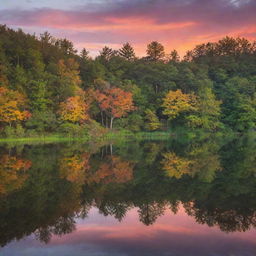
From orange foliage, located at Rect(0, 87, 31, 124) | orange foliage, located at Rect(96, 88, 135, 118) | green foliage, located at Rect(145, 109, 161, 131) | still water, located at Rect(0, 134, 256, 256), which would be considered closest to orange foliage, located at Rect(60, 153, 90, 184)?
still water, located at Rect(0, 134, 256, 256)

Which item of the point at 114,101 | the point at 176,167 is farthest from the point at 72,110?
the point at 176,167

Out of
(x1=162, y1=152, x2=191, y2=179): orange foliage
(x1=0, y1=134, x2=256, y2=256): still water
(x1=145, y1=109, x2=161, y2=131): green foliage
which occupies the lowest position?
(x1=0, y1=134, x2=256, y2=256): still water

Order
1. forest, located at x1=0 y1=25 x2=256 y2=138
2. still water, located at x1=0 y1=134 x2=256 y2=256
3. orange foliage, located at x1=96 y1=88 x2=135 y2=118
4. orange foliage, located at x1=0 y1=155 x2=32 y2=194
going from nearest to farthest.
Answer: still water, located at x1=0 y1=134 x2=256 y2=256 < orange foliage, located at x1=0 y1=155 x2=32 y2=194 < forest, located at x1=0 y1=25 x2=256 y2=138 < orange foliage, located at x1=96 y1=88 x2=135 y2=118

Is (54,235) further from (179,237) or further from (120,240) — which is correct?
(179,237)

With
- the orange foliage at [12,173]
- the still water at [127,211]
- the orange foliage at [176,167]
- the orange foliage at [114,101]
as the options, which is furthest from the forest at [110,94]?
the still water at [127,211]

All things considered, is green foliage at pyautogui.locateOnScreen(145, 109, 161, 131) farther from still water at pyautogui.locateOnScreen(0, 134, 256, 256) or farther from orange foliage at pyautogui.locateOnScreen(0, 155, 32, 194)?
still water at pyautogui.locateOnScreen(0, 134, 256, 256)

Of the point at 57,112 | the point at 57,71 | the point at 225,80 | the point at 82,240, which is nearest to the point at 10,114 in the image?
the point at 57,112

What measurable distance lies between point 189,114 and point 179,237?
151 ft

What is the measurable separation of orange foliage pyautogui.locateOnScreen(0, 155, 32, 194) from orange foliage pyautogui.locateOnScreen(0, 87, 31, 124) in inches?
692

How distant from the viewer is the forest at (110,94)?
41.3 m

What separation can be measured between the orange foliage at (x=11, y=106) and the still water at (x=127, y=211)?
20.9 m

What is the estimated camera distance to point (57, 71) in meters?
47.2

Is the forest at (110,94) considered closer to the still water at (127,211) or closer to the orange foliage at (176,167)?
the orange foliage at (176,167)

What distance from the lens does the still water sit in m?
7.25
